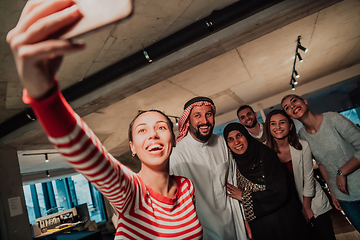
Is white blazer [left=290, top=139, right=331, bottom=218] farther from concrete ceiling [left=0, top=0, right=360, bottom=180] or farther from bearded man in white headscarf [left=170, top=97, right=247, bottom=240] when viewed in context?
concrete ceiling [left=0, top=0, right=360, bottom=180]

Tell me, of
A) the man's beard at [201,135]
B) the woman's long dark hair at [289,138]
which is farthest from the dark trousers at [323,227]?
the man's beard at [201,135]

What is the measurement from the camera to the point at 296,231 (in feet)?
5.99

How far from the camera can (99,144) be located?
2.14 ft

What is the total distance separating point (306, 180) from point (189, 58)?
233 centimetres

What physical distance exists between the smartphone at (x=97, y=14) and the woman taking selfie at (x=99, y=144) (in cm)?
2

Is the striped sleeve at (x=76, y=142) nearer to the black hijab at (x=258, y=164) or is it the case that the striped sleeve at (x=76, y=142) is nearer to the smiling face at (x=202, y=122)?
the smiling face at (x=202, y=122)

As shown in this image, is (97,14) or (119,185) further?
(119,185)

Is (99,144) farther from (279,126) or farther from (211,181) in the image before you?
(279,126)

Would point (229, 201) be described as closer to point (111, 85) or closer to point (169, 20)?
point (169, 20)

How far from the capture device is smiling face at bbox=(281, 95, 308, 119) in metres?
2.39

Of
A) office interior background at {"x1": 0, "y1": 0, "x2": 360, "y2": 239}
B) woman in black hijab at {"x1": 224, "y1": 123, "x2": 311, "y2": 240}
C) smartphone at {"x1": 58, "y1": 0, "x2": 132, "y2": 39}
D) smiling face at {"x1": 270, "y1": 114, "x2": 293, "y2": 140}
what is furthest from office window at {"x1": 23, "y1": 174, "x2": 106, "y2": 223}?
smartphone at {"x1": 58, "y1": 0, "x2": 132, "y2": 39}

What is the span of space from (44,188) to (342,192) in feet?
50.0

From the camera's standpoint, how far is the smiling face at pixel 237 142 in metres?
1.98

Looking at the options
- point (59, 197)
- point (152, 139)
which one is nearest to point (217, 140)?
point (152, 139)
